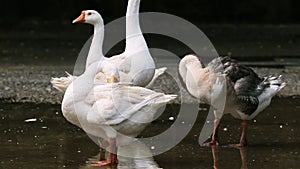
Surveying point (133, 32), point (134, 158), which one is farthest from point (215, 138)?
point (133, 32)

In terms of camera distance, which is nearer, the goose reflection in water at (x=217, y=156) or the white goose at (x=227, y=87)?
the goose reflection in water at (x=217, y=156)

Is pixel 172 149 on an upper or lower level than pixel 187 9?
lower

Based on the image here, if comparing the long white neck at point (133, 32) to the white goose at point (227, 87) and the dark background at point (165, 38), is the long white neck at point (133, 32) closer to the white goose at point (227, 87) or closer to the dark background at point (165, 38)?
the white goose at point (227, 87)

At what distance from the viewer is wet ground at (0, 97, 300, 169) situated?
23.1 ft

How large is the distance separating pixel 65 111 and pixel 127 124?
62cm

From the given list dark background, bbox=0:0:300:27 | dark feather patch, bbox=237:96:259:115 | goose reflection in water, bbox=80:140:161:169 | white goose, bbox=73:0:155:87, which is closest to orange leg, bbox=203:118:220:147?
dark feather patch, bbox=237:96:259:115

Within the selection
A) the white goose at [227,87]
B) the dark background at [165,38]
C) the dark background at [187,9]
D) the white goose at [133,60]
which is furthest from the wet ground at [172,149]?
the dark background at [187,9]

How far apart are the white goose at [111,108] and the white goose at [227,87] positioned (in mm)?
943

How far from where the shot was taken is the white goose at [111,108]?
716cm

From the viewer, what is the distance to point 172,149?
7742 mm

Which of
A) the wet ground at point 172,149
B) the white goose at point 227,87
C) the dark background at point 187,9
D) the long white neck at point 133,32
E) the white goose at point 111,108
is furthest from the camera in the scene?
the dark background at point 187,9

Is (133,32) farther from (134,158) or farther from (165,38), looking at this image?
(165,38)

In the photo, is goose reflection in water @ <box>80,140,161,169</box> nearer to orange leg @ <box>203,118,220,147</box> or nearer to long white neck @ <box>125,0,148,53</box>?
orange leg @ <box>203,118,220,147</box>

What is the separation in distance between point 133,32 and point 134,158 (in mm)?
2088
